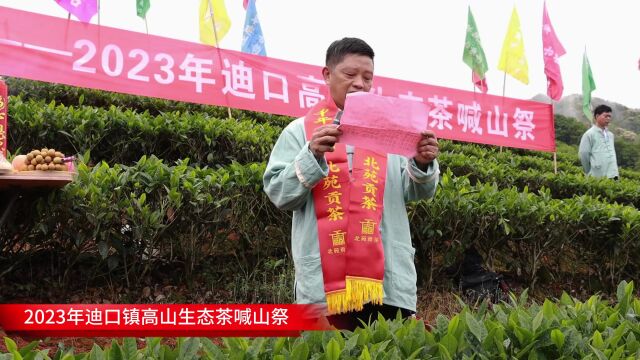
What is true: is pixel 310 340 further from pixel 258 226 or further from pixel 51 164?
pixel 258 226

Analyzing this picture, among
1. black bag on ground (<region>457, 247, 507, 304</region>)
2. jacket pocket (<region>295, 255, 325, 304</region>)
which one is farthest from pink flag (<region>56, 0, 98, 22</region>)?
jacket pocket (<region>295, 255, 325, 304</region>)

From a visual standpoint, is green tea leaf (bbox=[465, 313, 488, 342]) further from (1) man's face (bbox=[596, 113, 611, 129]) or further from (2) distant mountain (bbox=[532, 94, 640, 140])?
(2) distant mountain (bbox=[532, 94, 640, 140])

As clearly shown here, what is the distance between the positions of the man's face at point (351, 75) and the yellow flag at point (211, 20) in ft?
23.0

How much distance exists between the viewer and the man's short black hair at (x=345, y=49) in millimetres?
2057

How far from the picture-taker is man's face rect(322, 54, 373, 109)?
205cm

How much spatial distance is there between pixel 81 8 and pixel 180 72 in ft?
4.98

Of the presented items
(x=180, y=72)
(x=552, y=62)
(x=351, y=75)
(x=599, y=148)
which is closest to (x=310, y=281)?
(x=351, y=75)

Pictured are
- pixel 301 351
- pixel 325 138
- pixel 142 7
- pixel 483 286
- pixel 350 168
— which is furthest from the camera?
pixel 142 7

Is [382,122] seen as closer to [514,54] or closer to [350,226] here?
[350,226]

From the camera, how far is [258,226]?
3.83 m

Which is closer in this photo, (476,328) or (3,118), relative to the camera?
(476,328)

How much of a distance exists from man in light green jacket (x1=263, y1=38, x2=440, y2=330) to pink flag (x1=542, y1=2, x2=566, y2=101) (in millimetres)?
9376

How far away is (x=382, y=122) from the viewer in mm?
1849

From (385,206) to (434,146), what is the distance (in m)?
0.31
